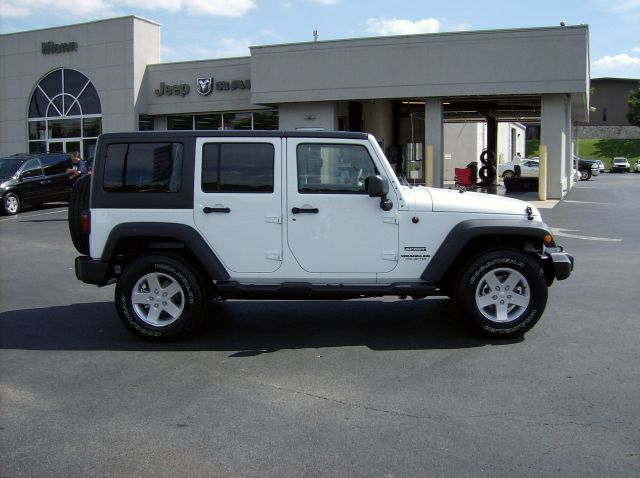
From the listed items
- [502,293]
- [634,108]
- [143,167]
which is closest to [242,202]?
[143,167]

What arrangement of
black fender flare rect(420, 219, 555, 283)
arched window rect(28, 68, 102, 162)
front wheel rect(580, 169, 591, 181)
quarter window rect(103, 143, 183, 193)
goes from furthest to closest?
front wheel rect(580, 169, 591, 181)
arched window rect(28, 68, 102, 162)
quarter window rect(103, 143, 183, 193)
black fender flare rect(420, 219, 555, 283)

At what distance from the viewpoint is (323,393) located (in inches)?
199

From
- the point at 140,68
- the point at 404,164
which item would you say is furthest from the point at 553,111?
the point at 140,68

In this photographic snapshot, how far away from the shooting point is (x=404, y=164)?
31.2 metres

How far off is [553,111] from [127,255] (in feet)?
66.0

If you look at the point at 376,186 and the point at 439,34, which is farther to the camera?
the point at 439,34

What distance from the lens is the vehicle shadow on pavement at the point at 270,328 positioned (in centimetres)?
641

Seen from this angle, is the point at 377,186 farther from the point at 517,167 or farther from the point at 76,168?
the point at 517,167

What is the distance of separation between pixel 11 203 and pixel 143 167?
49.1 feet

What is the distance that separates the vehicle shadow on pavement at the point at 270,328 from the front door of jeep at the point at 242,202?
30.8 inches

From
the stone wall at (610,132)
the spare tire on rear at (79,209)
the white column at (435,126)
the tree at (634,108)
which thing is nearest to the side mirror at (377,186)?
the spare tire on rear at (79,209)

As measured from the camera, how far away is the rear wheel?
765 inches

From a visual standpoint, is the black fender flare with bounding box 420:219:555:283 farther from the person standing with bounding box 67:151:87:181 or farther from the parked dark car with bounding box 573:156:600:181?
the parked dark car with bounding box 573:156:600:181

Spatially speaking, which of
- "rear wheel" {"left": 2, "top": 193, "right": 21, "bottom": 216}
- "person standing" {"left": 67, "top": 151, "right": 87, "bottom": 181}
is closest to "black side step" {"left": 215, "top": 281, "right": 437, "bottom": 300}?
"person standing" {"left": 67, "top": 151, "right": 87, "bottom": 181}
